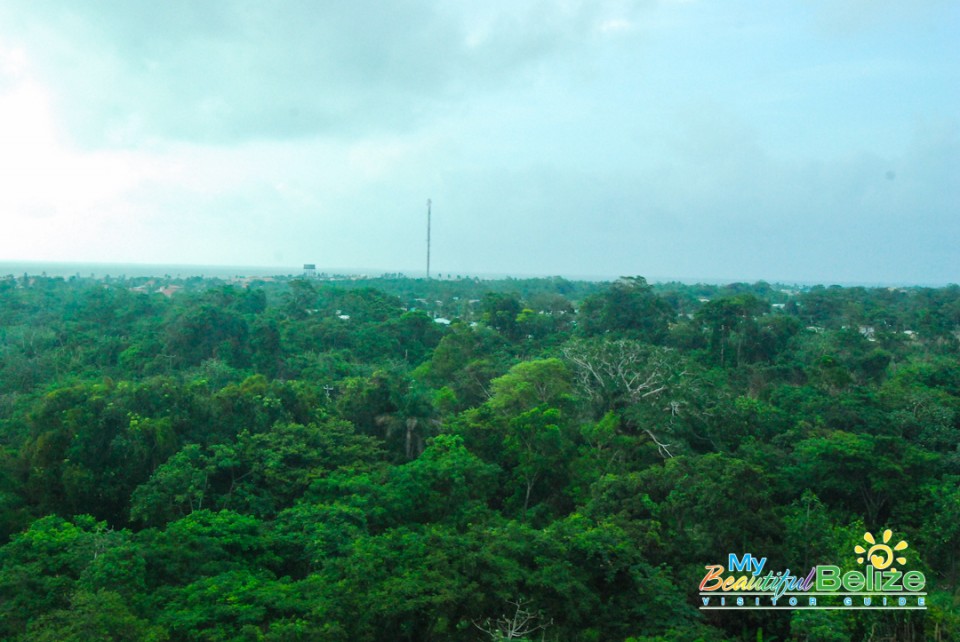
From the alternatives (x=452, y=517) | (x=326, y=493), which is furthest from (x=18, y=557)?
(x=452, y=517)

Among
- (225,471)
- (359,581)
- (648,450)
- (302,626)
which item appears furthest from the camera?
(648,450)

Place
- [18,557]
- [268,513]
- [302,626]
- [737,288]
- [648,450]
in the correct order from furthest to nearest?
1. [737,288]
2. [648,450]
3. [268,513]
4. [18,557]
5. [302,626]

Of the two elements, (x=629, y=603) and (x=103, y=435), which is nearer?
(x=629, y=603)

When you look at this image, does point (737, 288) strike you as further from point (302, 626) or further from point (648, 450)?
point (302, 626)

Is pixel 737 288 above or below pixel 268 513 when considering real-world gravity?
above
